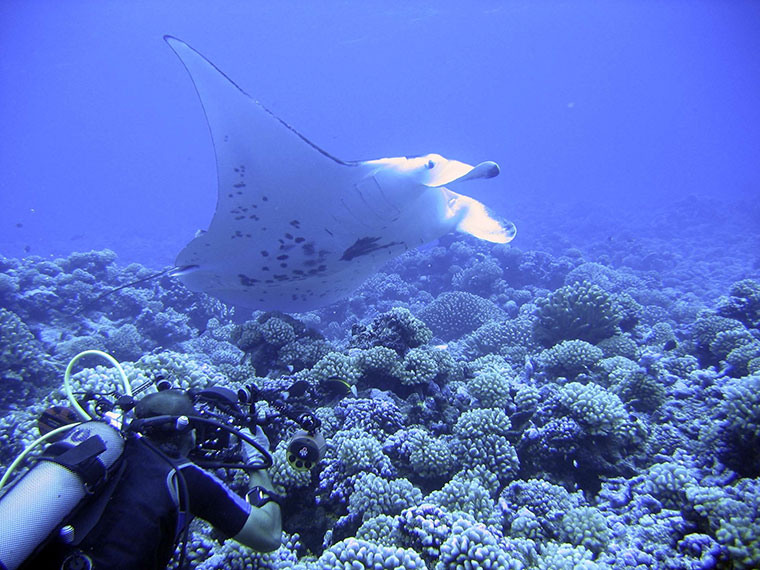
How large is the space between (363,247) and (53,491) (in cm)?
338

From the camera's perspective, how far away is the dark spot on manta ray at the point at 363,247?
4.20m

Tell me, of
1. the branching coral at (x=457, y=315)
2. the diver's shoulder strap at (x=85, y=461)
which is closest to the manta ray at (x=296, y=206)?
Result: the diver's shoulder strap at (x=85, y=461)

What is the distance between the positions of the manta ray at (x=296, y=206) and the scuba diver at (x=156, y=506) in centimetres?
239

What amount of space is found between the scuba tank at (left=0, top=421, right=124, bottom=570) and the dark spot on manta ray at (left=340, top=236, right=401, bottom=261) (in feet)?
10.00

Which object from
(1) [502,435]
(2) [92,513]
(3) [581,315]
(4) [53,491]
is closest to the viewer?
(4) [53,491]

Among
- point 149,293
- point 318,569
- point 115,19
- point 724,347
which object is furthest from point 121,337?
point 115,19

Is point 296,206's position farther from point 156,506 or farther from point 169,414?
point 156,506

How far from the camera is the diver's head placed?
1762 mm

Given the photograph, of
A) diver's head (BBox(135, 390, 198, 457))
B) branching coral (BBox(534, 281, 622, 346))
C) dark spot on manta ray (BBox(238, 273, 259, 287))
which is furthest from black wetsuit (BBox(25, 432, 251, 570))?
branching coral (BBox(534, 281, 622, 346))

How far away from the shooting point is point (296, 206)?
12.7 ft

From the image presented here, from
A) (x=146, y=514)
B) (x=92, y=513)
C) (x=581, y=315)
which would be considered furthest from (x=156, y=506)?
(x=581, y=315)

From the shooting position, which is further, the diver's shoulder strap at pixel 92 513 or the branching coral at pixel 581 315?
the branching coral at pixel 581 315

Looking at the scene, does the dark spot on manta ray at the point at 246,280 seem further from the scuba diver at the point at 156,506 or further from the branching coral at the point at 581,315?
the branching coral at the point at 581,315

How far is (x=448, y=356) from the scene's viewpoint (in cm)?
434
